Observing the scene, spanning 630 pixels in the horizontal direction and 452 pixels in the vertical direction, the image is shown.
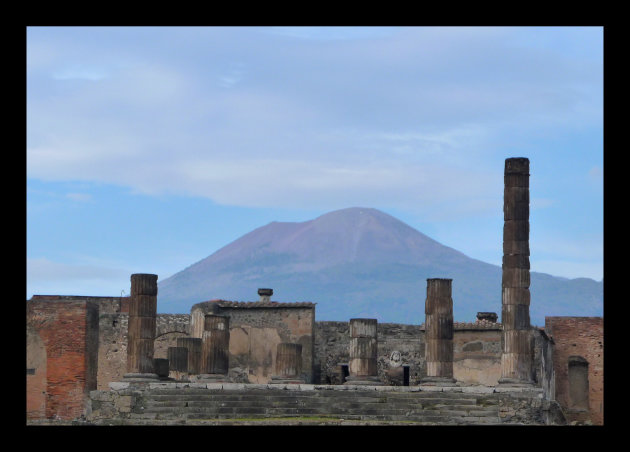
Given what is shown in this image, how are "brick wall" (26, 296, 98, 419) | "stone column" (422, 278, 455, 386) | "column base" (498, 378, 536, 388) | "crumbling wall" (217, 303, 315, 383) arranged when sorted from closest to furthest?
"column base" (498, 378, 536, 388), "stone column" (422, 278, 455, 386), "brick wall" (26, 296, 98, 419), "crumbling wall" (217, 303, 315, 383)

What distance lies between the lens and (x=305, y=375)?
39000 millimetres

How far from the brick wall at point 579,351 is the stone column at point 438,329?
10163 millimetres

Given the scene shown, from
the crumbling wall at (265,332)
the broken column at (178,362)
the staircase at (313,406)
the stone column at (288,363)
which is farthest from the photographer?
the crumbling wall at (265,332)

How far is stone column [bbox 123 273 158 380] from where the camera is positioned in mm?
31188

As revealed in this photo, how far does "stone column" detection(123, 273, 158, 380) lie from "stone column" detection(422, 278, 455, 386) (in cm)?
607

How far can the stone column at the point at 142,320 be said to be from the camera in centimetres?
3119

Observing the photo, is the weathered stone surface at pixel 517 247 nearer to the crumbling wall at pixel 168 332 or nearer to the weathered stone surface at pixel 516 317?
the weathered stone surface at pixel 516 317

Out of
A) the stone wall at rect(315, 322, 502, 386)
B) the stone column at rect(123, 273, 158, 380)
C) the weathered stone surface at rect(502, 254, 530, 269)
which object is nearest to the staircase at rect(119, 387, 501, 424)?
the stone column at rect(123, 273, 158, 380)

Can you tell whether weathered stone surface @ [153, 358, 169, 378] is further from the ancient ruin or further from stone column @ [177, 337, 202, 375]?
stone column @ [177, 337, 202, 375]

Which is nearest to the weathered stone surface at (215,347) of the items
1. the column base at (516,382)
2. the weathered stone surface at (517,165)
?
the column base at (516,382)

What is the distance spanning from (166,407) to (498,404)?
6.56 m

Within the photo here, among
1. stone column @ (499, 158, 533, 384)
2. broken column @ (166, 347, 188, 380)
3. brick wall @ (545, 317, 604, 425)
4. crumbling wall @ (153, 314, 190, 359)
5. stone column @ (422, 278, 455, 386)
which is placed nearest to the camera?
stone column @ (499, 158, 533, 384)
